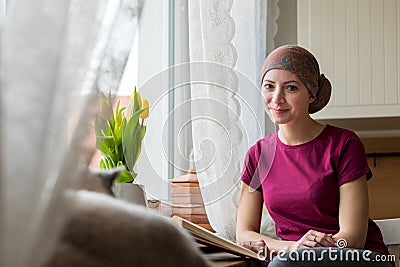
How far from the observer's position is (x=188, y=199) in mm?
2256

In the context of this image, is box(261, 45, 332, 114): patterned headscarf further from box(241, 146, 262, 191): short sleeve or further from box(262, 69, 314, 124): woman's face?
box(241, 146, 262, 191): short sleeve

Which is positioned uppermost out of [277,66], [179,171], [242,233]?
[277,66]

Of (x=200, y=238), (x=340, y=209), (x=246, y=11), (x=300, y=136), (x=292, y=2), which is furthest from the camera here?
(x=292, y=2)

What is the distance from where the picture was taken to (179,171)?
2.39 metres

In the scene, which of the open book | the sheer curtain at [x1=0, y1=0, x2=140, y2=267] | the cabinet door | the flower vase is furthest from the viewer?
the cabinet door

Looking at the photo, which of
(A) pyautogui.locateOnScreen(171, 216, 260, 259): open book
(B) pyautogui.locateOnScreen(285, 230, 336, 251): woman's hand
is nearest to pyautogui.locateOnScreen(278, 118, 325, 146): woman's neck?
(B) pyautogui.locateOnScreen(285, 230, 336, 251): woman's hand

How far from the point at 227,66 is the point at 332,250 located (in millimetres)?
1150

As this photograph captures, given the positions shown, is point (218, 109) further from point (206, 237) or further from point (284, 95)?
point (206, 237)

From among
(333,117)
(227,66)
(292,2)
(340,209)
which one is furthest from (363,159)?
(292,2)

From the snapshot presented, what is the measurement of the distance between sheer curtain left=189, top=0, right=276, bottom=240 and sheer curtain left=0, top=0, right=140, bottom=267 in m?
1.81

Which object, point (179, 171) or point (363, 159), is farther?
point (179, 171)

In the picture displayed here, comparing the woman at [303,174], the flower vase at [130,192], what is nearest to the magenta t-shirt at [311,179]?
the woman at [303,174]

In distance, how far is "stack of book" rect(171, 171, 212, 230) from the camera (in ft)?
6.89

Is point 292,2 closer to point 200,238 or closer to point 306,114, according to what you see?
point 306,114
